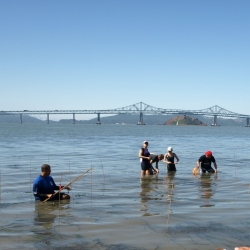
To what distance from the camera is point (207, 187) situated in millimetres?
12492

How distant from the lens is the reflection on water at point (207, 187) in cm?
1007

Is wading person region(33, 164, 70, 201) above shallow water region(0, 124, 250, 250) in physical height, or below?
above

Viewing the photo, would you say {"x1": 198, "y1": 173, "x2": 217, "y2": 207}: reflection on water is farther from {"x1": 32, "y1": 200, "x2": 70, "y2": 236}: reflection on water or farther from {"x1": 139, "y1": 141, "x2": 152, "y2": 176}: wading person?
{"x1": 32, "y1": 200, "x2": 70, "y2": 236}: reflection on water

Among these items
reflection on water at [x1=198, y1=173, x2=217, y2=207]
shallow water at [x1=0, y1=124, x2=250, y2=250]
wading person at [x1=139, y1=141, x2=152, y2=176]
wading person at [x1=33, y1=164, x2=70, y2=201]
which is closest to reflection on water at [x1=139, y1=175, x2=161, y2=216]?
shallow water at [x1=0, y1=124, x2=250, y2=250]

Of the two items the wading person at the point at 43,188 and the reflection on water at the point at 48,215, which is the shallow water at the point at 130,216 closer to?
the reflection on water at the point at 48,215

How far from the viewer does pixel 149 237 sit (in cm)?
700

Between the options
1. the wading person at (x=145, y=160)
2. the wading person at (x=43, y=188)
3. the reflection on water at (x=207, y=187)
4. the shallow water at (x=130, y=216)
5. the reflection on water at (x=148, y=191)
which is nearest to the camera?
the shallow water at (x=130, y=216)

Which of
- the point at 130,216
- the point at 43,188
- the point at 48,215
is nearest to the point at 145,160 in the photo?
the point at 43,188

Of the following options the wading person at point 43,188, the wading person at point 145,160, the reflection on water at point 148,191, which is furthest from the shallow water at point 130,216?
the wading person at point 145,160

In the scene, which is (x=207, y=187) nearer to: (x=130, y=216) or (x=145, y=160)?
(x=145, y=160)

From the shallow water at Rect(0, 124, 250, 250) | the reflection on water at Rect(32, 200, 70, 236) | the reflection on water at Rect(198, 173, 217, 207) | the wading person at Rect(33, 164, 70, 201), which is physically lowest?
the reflection on water at Rect(198, 173, 217, 207)

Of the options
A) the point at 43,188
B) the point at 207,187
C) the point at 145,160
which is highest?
the point at 145,160

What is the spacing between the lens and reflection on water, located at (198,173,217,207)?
396 inches

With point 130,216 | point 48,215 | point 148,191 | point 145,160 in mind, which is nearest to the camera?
point 130,216
